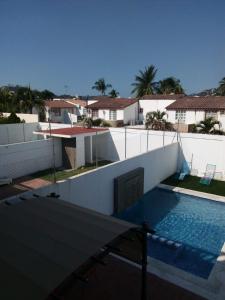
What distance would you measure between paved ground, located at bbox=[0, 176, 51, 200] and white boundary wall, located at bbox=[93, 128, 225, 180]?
21.6ft

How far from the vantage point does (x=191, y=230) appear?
10789 millimetres

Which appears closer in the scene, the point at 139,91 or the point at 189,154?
the point at 189,154

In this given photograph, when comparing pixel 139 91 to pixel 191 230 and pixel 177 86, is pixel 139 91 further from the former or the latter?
pixel 191 230

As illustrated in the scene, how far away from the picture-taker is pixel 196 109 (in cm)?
2980

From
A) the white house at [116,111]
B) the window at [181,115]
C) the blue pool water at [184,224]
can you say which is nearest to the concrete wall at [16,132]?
the white house at [116,111]

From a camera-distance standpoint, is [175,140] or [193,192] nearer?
[193,192]

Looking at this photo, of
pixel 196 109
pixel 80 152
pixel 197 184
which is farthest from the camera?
pixel 196 109

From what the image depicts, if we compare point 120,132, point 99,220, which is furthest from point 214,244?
point 120,132

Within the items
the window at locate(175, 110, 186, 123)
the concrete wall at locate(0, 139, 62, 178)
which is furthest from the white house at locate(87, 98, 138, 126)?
the concrete wall at locate(0, 139, 62, 178)

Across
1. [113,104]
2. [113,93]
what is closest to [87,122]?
[113,104]

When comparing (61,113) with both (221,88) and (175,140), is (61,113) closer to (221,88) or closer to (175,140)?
(175,140)

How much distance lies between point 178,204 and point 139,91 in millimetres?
38670

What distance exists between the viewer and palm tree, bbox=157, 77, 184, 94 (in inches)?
2040

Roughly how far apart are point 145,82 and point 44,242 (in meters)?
48.3
